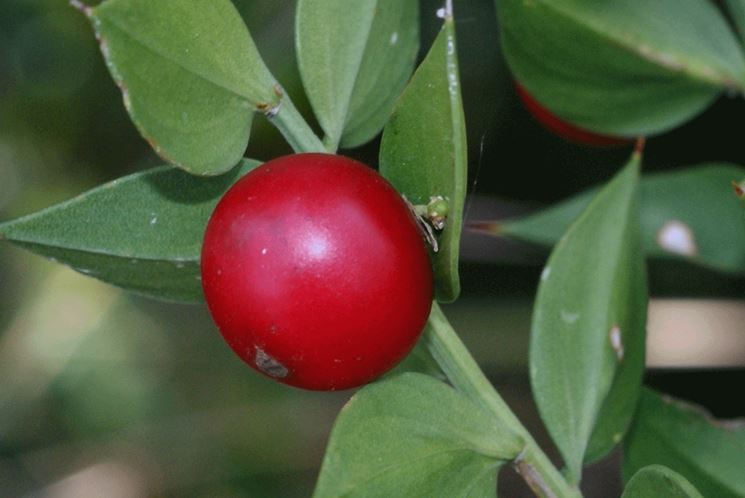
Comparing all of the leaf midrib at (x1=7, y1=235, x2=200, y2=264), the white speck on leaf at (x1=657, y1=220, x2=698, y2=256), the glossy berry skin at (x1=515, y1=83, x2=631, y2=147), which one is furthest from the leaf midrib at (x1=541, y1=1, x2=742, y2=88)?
the leaf midrib at (x1=7, y1=235, x2=200, y2=264)

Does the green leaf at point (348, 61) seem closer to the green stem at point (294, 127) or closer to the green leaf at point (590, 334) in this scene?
the green stem at point (294, 127)

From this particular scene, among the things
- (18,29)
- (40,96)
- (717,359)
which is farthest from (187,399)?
(717,359)

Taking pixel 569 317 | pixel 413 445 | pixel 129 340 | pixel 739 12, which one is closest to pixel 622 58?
pixel 739 12

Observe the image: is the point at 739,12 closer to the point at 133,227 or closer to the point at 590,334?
the point at 590,334

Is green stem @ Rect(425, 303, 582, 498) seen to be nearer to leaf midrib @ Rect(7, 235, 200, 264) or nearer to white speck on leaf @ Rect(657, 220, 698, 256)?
leaf midrib @ Rect(7, 235, 200, 264)

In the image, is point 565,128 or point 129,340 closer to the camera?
point 565,128

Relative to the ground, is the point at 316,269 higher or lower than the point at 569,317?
higher
